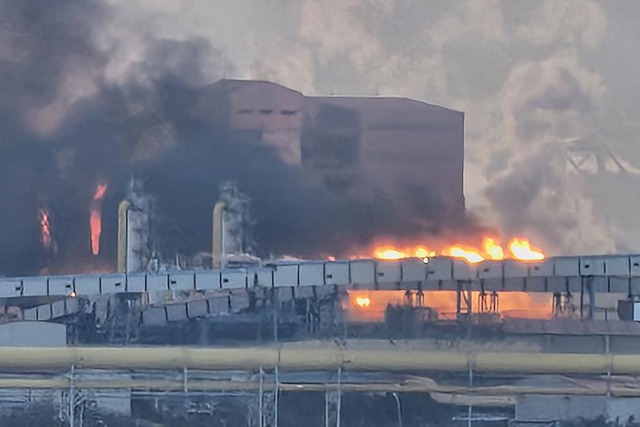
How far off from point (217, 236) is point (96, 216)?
397 millimetres

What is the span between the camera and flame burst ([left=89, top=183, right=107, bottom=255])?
299 cm

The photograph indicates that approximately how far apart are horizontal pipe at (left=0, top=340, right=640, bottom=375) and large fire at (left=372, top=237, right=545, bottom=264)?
0.31 metres

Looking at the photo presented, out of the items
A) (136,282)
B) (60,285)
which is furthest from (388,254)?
(60,285)

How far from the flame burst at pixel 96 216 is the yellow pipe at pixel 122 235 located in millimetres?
63

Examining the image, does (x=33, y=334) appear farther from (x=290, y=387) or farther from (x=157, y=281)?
(x=290, y=387)

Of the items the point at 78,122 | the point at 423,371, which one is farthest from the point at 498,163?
the point at 78,122

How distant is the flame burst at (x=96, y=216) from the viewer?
9.80ft

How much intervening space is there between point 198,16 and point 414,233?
1.01 m

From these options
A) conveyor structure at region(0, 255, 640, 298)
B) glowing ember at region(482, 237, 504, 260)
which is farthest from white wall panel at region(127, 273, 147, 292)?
glowing ember at region(482, 237, 504, 260)

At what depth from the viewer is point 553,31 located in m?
3.00

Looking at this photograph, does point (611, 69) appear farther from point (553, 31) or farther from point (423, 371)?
point (423, 371)

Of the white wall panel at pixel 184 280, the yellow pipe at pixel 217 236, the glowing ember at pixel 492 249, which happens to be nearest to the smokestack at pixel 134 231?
the white wall panel at pixel 184 280

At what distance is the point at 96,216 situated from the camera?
9.83ft

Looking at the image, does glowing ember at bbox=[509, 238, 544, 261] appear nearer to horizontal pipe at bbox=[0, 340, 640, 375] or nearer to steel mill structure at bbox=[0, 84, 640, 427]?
steel mill structure at bbox=[0, 84, 640, 427]
